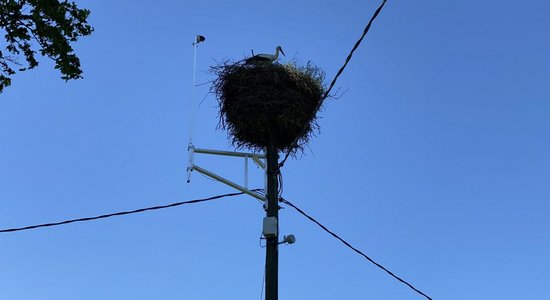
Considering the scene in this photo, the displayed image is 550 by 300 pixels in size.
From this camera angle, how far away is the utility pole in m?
7.14

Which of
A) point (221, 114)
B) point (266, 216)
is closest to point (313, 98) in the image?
point (221, 114)

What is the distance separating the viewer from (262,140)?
8820 mm

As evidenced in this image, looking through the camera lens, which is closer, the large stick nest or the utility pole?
the utility pole

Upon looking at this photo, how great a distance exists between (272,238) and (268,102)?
190 centimetres

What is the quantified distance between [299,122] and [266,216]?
1444 millimetres

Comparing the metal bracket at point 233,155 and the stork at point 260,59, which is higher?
the stork at point 260,59

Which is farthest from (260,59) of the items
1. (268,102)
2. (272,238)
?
(272,238)

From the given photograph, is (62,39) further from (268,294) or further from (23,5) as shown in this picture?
(268,294)

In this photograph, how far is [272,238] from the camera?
7469 millimetres

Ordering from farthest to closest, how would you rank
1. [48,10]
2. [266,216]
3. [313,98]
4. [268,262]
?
[313,98], [266,216], [268,262], [48,10]

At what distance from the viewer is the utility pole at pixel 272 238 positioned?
7137 mm

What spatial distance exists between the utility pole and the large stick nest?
363 mm

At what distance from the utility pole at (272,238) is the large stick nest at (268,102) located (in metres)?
0.36

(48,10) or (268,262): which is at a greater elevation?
(48,10)
